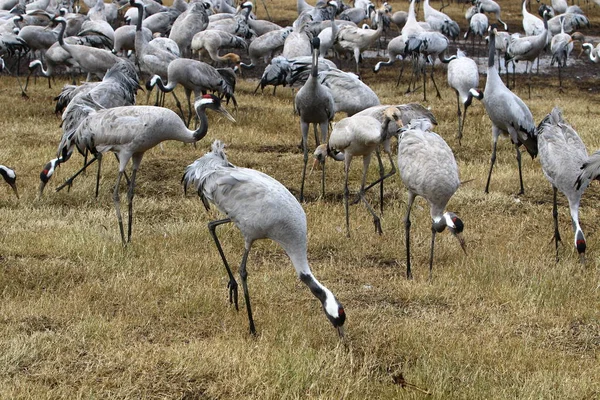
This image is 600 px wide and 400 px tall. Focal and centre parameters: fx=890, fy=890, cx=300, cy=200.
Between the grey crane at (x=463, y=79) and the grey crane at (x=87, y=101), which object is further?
the grey crane at (x=463, y=79)

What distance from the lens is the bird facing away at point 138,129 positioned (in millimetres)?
6594

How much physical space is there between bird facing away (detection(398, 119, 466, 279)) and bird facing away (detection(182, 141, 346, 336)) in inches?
50.6

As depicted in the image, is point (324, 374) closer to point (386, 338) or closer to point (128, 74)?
point (386, 338)

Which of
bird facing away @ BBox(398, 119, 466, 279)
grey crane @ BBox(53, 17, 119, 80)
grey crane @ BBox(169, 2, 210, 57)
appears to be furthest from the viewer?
grey crane @ BBox(169, 2, 210, 57)

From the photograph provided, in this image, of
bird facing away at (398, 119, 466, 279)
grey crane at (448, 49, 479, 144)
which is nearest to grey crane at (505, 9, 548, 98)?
grey crane at (448, 49, 479, 144)

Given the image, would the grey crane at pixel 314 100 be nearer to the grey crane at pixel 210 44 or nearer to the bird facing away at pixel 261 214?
the bird facing away at pixel 261 214

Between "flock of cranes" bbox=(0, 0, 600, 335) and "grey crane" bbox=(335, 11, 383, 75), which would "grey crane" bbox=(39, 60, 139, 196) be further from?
"grey crane" bbox=(335, 11, 383, 75)

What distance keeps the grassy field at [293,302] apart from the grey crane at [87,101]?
317 mm

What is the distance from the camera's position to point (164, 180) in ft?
28.5

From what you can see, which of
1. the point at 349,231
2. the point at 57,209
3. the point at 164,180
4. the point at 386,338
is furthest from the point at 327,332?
the point at 164,180

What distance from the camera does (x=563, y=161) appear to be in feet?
22.0

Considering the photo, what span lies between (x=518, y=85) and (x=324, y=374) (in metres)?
12.7

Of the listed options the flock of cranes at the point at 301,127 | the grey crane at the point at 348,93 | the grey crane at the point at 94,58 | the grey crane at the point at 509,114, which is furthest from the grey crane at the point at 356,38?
the grey crane at the point at 509,114

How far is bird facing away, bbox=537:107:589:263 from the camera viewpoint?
665cm
